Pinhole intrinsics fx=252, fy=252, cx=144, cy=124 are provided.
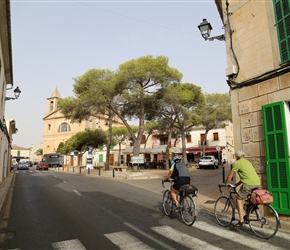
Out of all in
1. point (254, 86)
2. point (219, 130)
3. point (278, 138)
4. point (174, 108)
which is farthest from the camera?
point (219, 130)

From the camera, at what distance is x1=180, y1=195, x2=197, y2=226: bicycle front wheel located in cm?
579

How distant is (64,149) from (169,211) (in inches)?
1819

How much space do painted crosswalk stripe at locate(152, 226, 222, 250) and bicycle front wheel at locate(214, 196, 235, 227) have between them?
128 cm

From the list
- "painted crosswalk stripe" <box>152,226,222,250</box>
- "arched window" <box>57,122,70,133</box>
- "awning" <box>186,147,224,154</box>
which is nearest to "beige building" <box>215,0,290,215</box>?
"painted crosswalk stripe" <box>152,226,222,250</box>

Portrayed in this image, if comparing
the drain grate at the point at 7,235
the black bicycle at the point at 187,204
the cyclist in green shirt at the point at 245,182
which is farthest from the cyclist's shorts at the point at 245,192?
the drain grate at the point at 7,235

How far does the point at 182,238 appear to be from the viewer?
4.83 metres

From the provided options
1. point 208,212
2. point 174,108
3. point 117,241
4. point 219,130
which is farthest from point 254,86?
point 219,130

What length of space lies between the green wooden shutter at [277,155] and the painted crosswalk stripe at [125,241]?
378 centimetres

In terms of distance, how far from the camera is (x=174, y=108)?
26094mm

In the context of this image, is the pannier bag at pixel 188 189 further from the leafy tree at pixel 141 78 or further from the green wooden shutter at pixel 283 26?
the leafy tree at pixel 141 78

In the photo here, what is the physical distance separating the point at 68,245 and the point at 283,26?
717cm

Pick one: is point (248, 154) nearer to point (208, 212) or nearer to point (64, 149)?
point (208, 212)

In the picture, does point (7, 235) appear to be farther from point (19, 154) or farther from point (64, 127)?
point (19, 154)

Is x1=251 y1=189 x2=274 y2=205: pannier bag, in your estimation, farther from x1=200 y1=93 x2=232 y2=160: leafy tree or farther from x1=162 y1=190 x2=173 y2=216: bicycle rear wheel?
x1=200 y1=93 x2=232 y2=160: leafy tree
